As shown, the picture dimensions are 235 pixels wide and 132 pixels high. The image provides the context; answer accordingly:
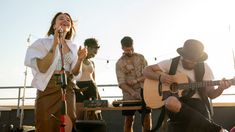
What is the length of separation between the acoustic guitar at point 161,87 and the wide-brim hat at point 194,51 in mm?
305

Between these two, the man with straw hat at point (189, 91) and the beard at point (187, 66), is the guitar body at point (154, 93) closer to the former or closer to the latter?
the man with straw hat at point (189, 91)

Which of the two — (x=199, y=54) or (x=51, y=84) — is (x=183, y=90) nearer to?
(x=199, y=54)

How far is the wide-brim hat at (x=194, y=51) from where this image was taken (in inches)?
166

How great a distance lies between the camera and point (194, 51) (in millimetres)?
4219

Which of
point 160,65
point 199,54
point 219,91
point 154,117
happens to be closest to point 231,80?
point 219,91

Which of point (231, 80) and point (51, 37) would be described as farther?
point (231, 80)

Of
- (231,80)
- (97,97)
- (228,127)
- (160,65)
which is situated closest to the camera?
(231,80)

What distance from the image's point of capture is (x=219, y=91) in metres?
4.28

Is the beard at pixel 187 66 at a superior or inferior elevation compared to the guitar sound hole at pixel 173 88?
superior

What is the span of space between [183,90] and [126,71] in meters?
1.65

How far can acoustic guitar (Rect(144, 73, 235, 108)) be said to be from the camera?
423cm

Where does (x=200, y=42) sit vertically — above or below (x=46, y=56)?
above

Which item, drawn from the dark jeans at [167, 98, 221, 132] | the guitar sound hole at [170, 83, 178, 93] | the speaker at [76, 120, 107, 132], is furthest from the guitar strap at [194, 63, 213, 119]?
the speaker at [76, 120, 107, 132]

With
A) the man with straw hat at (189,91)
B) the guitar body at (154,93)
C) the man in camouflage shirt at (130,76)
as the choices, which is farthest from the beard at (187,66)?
the man in camouflage shirt at (130,76)
